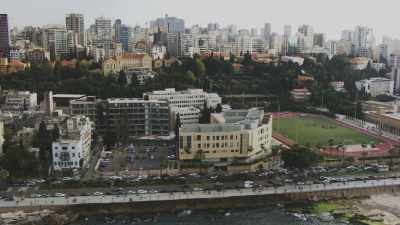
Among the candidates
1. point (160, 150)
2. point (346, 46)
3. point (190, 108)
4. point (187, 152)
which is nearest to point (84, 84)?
point (190, 108)

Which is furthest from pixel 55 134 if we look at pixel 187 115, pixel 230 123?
pixel 187 115

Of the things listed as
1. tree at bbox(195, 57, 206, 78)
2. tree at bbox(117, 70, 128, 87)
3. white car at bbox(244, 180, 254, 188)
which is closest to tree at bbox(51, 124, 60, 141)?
white car at bbox(244, 180, 254, 188)

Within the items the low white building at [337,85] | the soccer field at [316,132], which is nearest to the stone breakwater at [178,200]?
the soccer field at [316,132]

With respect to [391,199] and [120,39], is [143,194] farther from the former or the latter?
[120,39]

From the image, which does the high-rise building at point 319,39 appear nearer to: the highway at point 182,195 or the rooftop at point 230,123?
the rooftop at point 230,123

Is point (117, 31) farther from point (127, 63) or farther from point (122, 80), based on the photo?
point (122, 80)

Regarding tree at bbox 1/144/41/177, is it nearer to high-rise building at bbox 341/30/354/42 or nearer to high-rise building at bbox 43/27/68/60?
high-rise building at bbox 43/27/68/60

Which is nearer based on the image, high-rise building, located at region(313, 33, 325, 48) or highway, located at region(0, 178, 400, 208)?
highway, located at region(0, 178, 400, 208)
